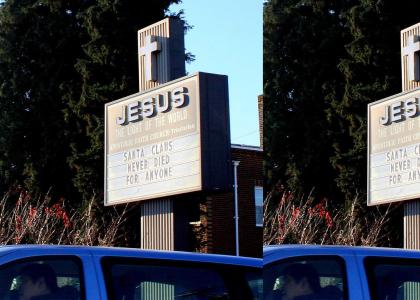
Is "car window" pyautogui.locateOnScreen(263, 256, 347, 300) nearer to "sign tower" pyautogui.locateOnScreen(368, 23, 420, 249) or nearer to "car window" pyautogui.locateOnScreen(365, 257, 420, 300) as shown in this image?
"car window" pyautogui.locateOnScreen(365, 257, 420, 300)

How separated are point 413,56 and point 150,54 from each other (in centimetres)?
85

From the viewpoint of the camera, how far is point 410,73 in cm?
174

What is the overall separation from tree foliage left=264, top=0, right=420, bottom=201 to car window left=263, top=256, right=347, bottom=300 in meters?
0.18

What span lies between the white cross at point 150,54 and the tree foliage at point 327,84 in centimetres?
42

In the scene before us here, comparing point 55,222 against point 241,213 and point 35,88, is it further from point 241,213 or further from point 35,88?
point 241,213

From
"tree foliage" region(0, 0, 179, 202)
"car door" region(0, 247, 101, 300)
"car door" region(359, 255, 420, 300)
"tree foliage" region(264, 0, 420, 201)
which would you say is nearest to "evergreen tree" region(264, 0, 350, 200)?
"tree foliage" region(264, 0, 420, 201)

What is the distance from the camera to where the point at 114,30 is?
2402 mm

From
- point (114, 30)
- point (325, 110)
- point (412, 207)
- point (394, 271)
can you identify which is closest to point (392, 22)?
point (325, 110)

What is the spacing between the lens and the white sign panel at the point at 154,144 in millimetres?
2127

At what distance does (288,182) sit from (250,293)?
35.8 inches

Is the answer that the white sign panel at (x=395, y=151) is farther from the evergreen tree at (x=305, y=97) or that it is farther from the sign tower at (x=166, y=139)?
the sign tower at (x=166, y=139)

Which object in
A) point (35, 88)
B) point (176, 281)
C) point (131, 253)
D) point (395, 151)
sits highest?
point (35, 88)

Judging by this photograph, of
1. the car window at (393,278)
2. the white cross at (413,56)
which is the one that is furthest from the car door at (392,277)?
the white cross at (413,56)

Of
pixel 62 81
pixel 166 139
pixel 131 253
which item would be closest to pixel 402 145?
pixel 166 139
